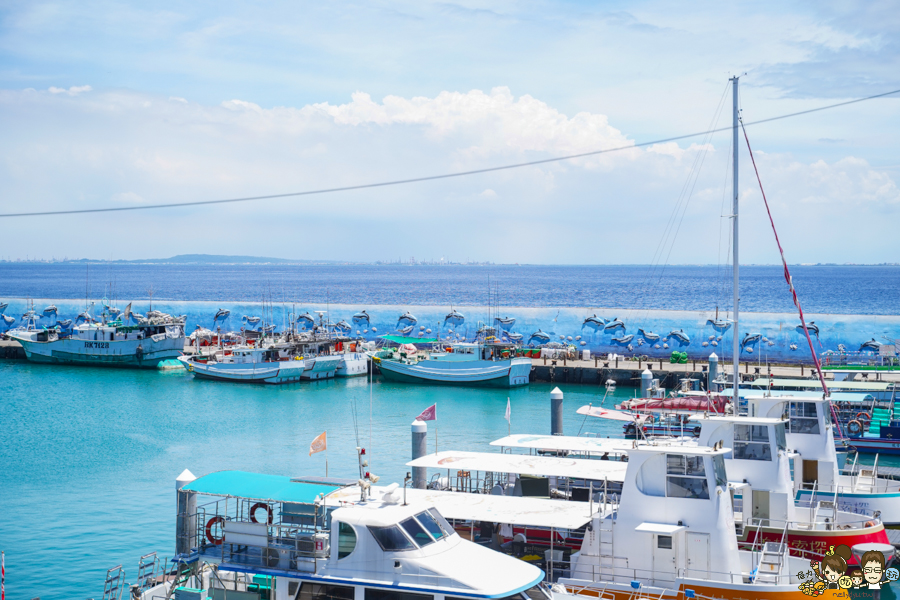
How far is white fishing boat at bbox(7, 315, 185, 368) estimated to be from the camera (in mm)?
78000

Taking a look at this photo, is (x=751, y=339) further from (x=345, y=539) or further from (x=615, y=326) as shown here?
(x=345, y=539)

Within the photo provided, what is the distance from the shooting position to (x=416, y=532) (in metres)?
15.0

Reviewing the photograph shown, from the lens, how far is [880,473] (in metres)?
29.6

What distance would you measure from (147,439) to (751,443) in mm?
34925

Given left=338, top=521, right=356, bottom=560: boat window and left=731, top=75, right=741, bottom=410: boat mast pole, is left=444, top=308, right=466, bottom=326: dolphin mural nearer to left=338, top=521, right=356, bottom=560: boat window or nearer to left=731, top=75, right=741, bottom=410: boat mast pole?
left=731, top=75, right=741, bottom=410: boat mast pole

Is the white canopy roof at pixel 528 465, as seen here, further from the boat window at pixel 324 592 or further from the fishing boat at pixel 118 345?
the fishing boat at pixel 118 345

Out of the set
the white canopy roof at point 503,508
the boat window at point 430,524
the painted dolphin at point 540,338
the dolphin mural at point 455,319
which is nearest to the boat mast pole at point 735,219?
the white canopy roof at point 503,508

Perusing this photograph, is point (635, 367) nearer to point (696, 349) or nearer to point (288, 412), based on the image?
point (696, 349)

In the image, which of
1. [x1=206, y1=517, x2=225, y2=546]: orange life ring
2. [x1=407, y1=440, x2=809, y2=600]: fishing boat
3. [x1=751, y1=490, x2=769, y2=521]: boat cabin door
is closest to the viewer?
[x1=206, y1=517, x2=225, y2=546]: orange life ring

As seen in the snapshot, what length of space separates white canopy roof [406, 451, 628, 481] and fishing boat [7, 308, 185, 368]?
201 ft

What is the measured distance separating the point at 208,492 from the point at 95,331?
226 feet

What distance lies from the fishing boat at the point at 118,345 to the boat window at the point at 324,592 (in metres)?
67.5

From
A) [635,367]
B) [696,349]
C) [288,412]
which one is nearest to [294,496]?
[288,412]


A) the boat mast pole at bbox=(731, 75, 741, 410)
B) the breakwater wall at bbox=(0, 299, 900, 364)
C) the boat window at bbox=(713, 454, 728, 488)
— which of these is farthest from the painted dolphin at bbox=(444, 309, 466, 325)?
the boat window at bbox=(713, 454, 728, 488)
